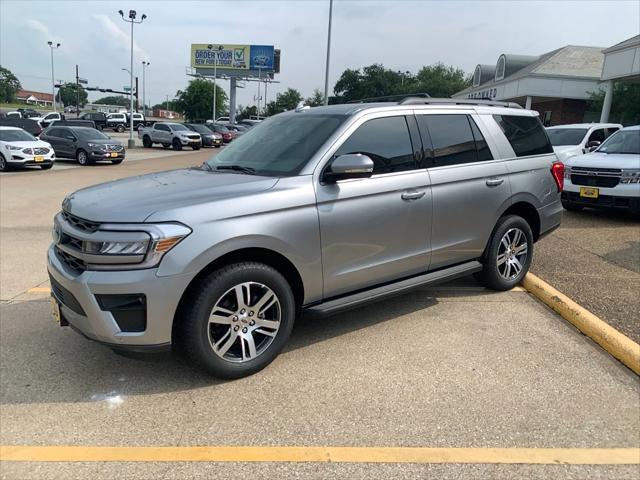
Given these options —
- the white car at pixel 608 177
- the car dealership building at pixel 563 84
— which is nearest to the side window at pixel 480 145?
the white car at pixel 608 177

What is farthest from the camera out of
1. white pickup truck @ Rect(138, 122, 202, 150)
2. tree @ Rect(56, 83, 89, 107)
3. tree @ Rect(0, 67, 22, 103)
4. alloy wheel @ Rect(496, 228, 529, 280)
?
tree @ Rect(56, 83, 89, 107)

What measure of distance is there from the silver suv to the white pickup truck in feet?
99.3

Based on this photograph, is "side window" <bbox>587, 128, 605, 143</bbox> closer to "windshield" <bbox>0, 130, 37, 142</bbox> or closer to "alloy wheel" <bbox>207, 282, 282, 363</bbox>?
"alloy wheel" <bbox>207, 282, 282, 363</bbox>

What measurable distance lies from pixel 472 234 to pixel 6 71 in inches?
5097

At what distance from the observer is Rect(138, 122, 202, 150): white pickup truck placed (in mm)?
33344

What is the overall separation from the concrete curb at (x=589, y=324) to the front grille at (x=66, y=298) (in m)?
3.76

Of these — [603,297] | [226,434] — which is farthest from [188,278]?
[603,297]

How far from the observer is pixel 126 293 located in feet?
9.75

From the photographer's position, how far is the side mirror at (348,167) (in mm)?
3564

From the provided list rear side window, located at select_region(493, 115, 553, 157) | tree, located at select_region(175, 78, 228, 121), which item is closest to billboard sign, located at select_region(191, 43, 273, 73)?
tree, located at select_region(175, 78, 228, 121)

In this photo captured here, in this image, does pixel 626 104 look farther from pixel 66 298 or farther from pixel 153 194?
pixel 66 298

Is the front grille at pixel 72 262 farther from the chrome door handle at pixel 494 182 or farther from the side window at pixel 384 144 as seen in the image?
the chrome door handle at pixel 494 182

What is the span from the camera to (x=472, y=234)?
15.3ft

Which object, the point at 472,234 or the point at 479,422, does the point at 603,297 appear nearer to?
the point at 472,234
